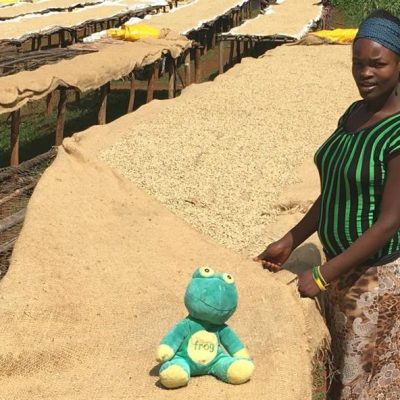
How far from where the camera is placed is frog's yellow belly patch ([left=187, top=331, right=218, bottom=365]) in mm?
2143

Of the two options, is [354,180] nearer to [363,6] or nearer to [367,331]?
[367,331]

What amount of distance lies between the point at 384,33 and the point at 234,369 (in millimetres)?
1057

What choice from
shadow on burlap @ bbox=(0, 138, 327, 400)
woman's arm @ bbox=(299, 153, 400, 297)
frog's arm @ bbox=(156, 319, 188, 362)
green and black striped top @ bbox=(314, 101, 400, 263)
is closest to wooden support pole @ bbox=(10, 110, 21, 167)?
shadow on burlap @ bbox=(0, 138, 327, 400)

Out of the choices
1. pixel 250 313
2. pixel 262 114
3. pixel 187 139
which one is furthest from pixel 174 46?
pixel 250 313

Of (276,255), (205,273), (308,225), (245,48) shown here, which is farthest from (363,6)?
(205,273)

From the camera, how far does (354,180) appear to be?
204 centimetres

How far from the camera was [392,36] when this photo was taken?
1996 mm

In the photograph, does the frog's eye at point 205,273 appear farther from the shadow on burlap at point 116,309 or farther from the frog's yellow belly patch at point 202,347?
the shadow on burlap at point 116,309

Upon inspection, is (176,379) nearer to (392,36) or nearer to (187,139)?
(392,36)

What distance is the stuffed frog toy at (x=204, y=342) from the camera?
83.0 inches

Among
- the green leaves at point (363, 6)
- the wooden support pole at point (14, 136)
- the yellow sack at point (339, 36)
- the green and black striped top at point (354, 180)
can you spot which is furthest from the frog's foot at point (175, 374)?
the green leaves at point (363, 6)

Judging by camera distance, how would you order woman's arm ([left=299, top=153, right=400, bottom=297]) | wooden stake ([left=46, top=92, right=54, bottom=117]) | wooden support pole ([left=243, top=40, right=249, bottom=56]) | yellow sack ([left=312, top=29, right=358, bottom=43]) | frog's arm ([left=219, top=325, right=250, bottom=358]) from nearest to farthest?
woman's arm ([left=299, top=153, right=400, bottom=297])
frog's arm ([left=219, top=325, right=250, bottom=358])
wooden stake ([left=46, top=92, right=54, bottom=117])
yellow sack ([left=312, top=29, right=358, bottom=43])
wooden support pole ([left=243, top=40, right=249, bottom=56])

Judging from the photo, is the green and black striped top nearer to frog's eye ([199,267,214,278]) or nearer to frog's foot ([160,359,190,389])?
frog's eye ([199,267,214,278])

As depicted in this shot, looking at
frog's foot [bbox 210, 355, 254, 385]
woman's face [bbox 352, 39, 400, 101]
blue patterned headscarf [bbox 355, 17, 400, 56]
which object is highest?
blue patterned headscarf [bbox 355, 17, 400, 56]
